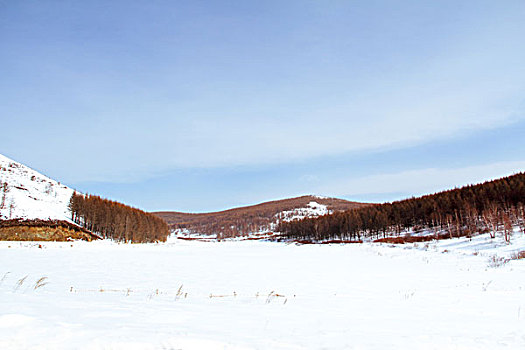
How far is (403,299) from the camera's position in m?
7.46

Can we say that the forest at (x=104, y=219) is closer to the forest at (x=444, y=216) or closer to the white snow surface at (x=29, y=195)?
the white snow surface at (x=29, y=195)

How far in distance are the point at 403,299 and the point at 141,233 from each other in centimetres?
7814

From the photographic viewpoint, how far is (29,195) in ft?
205

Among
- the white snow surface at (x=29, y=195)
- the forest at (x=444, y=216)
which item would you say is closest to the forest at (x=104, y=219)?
the white snow surface at (x=29, y=195)

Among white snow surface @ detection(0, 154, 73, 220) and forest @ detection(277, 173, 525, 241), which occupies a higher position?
white snow surface @ detection(0, 154, 73, 220)

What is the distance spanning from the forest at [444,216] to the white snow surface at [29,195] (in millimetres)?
67746

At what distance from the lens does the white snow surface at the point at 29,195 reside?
52250 millimetres

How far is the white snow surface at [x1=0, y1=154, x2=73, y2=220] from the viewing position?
52250 millimetres

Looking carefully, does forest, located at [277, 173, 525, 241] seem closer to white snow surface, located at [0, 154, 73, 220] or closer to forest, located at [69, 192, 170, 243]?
forest, located at [69, 192, 170, 243]

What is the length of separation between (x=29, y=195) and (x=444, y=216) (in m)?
85.4

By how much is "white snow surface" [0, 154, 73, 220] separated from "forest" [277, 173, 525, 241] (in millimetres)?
67746

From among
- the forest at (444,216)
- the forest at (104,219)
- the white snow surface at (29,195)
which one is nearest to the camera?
the forest at (444,216)

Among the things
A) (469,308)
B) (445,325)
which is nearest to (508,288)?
(469,308)

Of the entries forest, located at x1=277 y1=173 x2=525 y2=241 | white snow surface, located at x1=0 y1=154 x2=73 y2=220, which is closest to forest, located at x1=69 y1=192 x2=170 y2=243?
white snow surface, located at x1=0 y1=154 x2=73 y2=220
